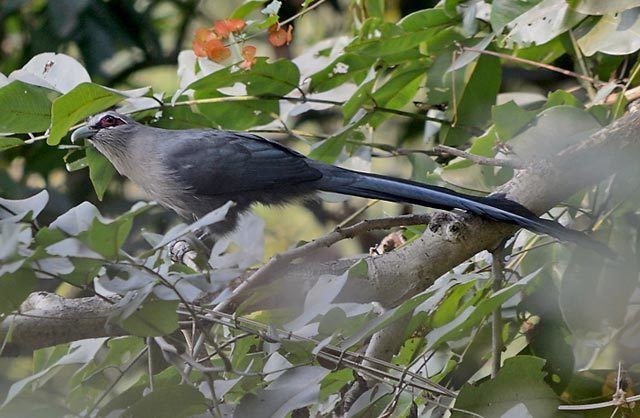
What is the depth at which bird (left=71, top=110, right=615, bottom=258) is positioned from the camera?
3.57 m

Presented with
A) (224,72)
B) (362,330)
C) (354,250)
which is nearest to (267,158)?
(224,72)

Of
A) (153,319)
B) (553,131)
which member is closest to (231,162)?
(553,131)

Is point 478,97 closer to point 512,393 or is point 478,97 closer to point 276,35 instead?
point 276,35

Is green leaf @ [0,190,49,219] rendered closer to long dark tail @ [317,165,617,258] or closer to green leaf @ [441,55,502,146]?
long dark tail @ [317,165,617,258]


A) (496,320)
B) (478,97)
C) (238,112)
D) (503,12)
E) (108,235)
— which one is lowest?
(496,320)

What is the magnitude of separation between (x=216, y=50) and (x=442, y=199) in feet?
3.42

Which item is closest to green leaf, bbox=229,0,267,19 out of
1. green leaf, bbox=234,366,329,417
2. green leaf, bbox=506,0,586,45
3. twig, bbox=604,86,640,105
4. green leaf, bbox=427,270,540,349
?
green leaf, bbox=506,0,586,45

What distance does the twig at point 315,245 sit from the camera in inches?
88.3

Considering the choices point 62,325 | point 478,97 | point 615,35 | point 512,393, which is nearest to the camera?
point 62,325

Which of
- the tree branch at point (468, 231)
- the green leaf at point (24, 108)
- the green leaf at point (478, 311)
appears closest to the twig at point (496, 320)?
the tree branch at point (468, 231)

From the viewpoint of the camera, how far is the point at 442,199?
287cm

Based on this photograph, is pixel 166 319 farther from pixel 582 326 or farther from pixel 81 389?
pixel 582 326

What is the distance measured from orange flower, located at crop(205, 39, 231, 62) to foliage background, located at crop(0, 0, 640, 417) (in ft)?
0.35

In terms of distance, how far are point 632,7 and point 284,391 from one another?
1.80 meters
